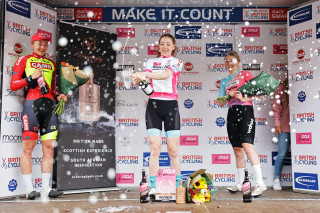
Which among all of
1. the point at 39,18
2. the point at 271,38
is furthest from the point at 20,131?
the point at 271,38

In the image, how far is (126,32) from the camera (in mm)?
6301

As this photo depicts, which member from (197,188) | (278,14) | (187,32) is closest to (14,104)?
(197,188)

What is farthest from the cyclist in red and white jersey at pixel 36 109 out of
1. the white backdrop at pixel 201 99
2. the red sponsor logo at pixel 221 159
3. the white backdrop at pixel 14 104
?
the red sponsor logo at pixel 221 159

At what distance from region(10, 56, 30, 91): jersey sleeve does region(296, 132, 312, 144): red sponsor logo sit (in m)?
4.11

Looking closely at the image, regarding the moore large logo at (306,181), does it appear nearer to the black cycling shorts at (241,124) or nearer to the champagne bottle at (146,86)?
the black cycling shorts at (241,124)

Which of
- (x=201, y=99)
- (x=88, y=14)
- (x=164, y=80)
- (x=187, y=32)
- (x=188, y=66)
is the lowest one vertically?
(x=201, y=99)

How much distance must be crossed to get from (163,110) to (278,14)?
3293 mm

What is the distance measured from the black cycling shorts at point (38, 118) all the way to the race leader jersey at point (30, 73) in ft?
0.32

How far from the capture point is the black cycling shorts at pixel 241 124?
4.66 m

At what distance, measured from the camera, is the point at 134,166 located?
6.08 metres

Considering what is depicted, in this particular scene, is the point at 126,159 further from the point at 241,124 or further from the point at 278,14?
the point at 278,14

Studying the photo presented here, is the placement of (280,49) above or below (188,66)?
above

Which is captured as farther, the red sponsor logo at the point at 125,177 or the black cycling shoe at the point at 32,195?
the red sponsor logo at the point at 125,177

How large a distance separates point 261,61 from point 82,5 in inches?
131
